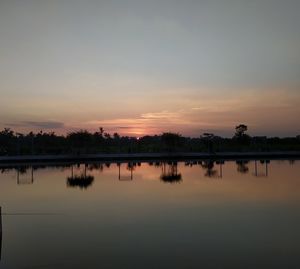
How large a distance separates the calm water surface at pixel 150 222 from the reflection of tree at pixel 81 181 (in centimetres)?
6

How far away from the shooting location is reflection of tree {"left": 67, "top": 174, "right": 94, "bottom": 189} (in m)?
16.1

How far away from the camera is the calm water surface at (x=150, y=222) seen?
6801 mm

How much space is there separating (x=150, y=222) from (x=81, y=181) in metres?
8.29

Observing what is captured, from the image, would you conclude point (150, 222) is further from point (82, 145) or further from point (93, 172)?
point (82, 145)

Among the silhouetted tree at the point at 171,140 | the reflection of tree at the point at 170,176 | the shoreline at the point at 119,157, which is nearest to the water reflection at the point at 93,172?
the reflection of tree at the point at 170,176

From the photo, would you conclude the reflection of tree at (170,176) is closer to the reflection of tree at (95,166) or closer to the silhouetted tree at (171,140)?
the reflection of tree at (95,166)

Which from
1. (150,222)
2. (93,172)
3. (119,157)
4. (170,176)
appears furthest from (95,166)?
(150,222)

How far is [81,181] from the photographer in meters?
17.2

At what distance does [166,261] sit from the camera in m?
6.62

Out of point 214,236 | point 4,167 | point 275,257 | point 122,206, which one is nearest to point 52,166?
point 4,167

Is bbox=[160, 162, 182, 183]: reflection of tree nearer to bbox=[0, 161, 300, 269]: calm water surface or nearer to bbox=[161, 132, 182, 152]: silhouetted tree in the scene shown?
bbox=[0, 161, 300, 269]: calm water surface

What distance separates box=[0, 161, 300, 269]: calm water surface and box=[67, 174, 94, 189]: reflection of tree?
61 mm

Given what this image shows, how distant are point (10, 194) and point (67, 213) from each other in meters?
4.28

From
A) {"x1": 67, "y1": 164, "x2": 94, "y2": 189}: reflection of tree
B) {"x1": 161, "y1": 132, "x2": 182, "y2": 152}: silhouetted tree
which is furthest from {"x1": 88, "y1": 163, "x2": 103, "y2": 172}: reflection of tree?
{"x1": 161, "y1": 132, "x2": 182, "y2": 152}: silhouetted tree
